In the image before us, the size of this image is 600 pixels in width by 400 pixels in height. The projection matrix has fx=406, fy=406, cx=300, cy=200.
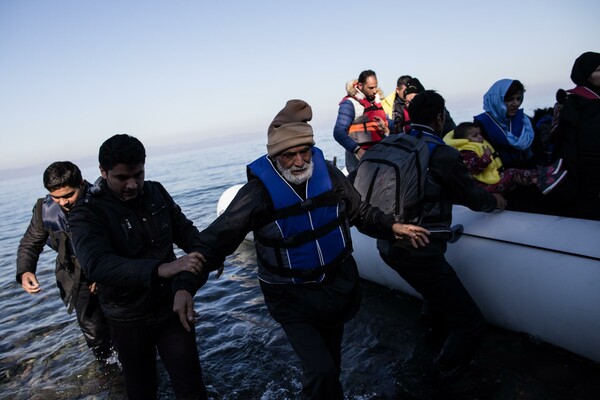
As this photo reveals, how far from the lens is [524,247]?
3359 mm

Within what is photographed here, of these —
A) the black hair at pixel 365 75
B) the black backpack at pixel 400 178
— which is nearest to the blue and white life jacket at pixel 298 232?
the black backpack at pixel 400 178

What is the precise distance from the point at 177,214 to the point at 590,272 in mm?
3033

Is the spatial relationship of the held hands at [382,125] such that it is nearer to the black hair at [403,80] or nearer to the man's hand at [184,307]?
the black hair at [403,80]

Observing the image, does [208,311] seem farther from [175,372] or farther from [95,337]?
[175,372]

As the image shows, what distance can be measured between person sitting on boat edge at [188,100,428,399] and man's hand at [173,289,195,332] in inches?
10.4

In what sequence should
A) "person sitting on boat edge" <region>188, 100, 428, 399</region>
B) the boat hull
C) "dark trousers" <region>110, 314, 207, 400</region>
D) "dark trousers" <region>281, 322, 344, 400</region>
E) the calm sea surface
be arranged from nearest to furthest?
"dark trousers" <region>281, 322, 344, 400</region>, "person sitting on boat edge" <region>188, 100, 428, 399</region>, "dark trousers" <region>110, 314, 207, 400</region>, the boat hull, the calm sea surface

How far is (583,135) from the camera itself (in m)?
3.09

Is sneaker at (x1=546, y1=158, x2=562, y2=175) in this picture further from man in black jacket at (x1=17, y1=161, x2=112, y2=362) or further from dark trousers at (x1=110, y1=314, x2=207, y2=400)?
man in black jacket at (x1=17, y1=161, x2=112, y2=362)

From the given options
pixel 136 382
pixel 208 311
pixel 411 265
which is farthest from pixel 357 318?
pixel 136 382

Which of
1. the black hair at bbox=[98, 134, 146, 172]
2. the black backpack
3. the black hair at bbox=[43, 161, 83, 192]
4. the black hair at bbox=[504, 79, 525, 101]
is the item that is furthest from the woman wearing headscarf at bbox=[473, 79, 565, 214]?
the black hair at bbox=[43, 161, 83, 192]

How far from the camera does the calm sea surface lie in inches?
126

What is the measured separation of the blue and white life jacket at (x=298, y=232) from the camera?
237 cm

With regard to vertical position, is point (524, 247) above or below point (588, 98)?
below

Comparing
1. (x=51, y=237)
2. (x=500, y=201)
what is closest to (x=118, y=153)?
(x=51, y=237)
